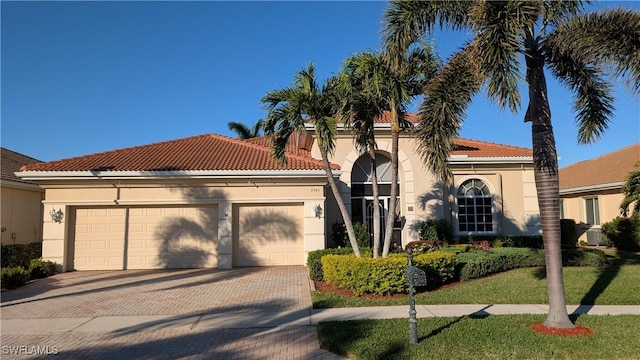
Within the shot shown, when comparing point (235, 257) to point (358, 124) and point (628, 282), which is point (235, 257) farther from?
point (628, 282)

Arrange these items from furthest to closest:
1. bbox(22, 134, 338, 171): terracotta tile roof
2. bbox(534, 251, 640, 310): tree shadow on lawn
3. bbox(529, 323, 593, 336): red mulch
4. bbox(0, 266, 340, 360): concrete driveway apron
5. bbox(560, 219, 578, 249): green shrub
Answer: bbox(560, 219, 578, 249): green shrub, bbox(22, 134, 338, 171): terracotta tile roof, bbox(534, 251, 640, 310): tree shadow on lawn, bbox(529, 323, 593, 336): red mulch, bbox(0, 266, 340, 360): concrete driveway apron

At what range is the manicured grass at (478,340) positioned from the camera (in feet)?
19.2

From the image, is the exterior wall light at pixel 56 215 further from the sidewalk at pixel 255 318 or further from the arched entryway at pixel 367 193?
the arched entryway at pixel 367 193

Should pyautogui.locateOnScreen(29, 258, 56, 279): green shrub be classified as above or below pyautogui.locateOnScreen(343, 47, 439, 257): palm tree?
below

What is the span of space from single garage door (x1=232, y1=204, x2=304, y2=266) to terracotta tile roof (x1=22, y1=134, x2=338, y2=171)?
62.2 inches

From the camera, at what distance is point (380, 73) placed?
988 cm

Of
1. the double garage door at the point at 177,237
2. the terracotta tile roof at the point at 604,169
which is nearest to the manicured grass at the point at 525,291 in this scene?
the double garage door at the point at 177,237

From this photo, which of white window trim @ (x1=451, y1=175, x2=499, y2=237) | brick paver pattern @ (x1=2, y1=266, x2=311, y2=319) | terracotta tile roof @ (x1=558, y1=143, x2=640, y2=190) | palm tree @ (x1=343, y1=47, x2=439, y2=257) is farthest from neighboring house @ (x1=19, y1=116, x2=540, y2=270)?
terracotta tile roof @ (x1=558, y1=143, x2=640, y2=190)

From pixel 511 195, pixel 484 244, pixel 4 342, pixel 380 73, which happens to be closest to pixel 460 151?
pixel 511 195

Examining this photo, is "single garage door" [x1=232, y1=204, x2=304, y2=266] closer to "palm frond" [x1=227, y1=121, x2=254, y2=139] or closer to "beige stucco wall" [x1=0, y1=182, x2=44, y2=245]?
"beige stucco wall" [x1=0, y1=182, x2=44, y2=245]

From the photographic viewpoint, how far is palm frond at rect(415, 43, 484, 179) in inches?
319

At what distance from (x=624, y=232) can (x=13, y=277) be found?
23.7 metres

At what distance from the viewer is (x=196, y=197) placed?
1461cm

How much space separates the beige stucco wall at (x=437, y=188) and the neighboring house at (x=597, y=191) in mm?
5826
